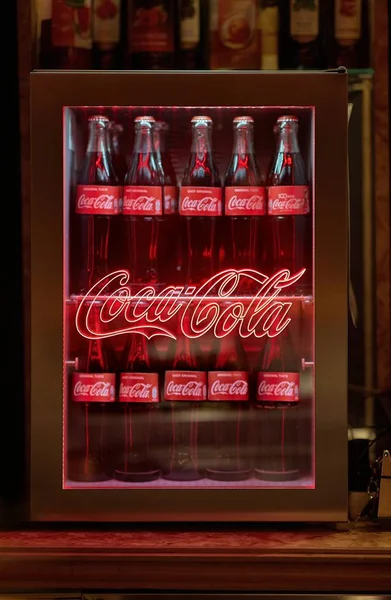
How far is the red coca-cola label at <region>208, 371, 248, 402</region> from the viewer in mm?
1771

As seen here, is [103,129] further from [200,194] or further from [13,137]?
[13,137]

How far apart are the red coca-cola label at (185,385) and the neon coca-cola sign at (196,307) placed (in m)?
0.08

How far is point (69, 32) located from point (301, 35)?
1.89 feet

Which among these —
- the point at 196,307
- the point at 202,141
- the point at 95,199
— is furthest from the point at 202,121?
the point at 196,307

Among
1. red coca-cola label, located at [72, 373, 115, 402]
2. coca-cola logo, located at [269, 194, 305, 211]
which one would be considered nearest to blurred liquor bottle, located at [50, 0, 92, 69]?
coca-cola logo, located at [269, 194, 305, 211]

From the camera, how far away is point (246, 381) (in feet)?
5.84

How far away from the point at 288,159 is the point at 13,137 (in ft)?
2.41

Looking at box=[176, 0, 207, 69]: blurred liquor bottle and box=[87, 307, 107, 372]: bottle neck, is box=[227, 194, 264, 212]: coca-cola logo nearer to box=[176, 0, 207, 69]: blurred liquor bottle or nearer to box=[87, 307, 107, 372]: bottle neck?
box=[87, 307, 107, 372]: bottle neck

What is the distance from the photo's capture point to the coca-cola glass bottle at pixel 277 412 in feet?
5.78

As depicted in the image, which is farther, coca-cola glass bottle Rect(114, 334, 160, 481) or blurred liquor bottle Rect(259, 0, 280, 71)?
blurred liquor bottle Rect(259, 0, 280, 71)

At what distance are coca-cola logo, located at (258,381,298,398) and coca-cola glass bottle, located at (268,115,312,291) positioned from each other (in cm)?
20

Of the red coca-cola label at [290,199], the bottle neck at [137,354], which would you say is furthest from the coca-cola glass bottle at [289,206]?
the bottle neck at [137,354]

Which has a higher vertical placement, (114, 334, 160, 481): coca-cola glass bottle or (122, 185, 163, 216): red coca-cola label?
(122, 185, 163, 216): red coca-cola label

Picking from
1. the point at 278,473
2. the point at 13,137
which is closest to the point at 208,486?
the point at 278,473
